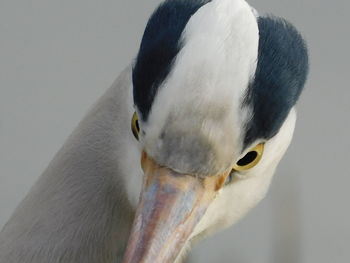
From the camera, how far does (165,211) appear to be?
2.43 ft

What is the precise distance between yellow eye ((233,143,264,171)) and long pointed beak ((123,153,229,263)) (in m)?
0.02

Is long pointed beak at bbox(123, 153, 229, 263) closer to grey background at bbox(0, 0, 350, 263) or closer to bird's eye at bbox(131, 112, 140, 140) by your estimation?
bird's eye at bbox(131, 112, 140, 140)

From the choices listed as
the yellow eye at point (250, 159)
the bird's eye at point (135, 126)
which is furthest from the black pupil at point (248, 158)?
the bird's eye at point (135, 126)

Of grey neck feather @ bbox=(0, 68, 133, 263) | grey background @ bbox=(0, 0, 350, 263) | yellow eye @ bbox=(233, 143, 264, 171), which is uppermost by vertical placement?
yellow eye @ bbox=(233, 143, 264, 171)

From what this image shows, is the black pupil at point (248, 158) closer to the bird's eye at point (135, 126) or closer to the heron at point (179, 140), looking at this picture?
the heron at point (179, 140)

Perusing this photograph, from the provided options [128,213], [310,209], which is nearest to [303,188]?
[310,209]

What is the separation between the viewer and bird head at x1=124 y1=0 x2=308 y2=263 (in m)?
0.71

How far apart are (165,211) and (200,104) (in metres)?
0.11

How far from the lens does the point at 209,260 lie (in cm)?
163

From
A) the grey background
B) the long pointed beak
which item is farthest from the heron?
the grey background

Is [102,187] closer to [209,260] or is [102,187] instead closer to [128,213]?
[128,213]

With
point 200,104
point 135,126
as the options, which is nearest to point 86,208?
point 135,126

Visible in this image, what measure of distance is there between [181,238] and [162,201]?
0.13 feet

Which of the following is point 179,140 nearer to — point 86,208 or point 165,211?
point 165,211
